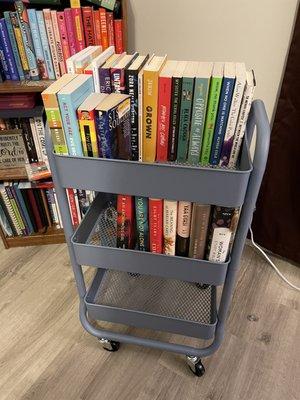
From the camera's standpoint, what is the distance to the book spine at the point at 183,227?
2.52 feet

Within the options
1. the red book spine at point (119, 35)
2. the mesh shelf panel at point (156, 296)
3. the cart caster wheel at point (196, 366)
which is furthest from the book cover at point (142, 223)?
the red book spine at point (119, 35)

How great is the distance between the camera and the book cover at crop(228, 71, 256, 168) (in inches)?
25.2

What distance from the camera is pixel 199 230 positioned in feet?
2.56

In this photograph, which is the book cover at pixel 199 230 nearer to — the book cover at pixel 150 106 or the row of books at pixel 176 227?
the row of books at pixel 176 227

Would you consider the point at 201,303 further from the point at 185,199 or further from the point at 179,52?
the point at 179,52

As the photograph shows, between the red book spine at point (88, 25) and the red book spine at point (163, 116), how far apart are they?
620 millimetres

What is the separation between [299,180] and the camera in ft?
3.84

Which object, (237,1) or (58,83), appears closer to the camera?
(58,83)

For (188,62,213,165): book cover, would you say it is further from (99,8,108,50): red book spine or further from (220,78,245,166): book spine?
(99,8,108,50): red book spine

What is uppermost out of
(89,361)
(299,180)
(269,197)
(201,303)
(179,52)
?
(179,52)

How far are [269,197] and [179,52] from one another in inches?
26.9

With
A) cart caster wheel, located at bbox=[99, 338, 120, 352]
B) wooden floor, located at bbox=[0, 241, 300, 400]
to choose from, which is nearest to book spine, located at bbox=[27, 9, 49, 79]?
wooden floor, located at bbox=[0, 241, 300, 400]

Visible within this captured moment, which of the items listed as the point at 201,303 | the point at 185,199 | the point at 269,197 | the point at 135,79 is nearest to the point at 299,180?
the point at 269,197

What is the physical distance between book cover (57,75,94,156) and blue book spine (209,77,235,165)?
0.30 metres
